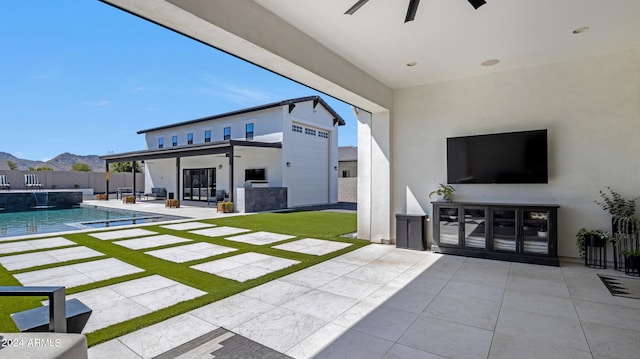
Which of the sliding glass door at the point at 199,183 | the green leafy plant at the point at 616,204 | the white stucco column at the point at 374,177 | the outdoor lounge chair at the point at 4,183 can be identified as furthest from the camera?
the outdoor lounge chair at the point at 4,183

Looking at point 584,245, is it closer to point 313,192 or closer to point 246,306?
point 246,306

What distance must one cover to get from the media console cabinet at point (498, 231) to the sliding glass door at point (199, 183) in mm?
13409

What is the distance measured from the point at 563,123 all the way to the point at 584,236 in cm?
175

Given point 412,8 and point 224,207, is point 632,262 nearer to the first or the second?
point 412,8

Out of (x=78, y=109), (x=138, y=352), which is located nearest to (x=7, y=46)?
(x=138, y=352)

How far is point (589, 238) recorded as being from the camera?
431 cm

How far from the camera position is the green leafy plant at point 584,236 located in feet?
13.9

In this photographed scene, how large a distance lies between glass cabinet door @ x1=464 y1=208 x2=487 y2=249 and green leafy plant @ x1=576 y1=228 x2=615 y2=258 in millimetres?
1264

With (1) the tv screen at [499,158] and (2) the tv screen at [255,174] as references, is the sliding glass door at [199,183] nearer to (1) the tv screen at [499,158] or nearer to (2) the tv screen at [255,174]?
(2) the tv screen at [255,174]

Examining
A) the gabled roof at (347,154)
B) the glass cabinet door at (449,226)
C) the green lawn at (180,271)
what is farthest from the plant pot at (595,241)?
the gabled roof at (347,154)

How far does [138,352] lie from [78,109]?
6198cm

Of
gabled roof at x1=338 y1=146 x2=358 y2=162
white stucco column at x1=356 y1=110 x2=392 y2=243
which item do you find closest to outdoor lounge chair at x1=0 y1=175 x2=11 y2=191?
gabled roof at x1=338 y1=146 x2=358 y2=162

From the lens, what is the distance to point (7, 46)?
18.3 meters

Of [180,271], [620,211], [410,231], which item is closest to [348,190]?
[410,231]
